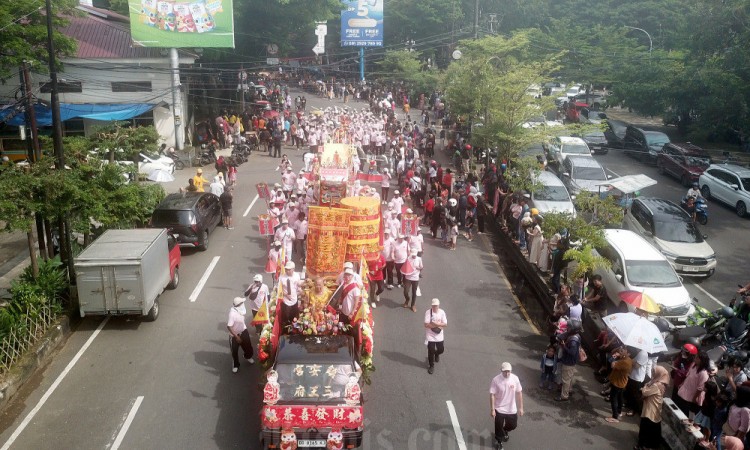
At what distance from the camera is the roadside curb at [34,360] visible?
36.9 feet

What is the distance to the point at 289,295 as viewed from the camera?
11516mm

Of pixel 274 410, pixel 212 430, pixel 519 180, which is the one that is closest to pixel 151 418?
pixel 212 430

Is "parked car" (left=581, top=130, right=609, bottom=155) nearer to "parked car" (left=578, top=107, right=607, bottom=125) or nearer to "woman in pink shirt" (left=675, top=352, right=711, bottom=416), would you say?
"parked car" (left=578, top=107, right=607, bottom=125)

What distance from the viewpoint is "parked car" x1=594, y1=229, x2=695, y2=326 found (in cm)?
1499

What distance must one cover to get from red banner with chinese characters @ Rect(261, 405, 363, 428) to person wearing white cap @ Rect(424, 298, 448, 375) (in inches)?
120

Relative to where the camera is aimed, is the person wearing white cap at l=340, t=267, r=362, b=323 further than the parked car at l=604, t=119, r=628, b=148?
No

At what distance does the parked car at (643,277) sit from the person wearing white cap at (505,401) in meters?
5.95

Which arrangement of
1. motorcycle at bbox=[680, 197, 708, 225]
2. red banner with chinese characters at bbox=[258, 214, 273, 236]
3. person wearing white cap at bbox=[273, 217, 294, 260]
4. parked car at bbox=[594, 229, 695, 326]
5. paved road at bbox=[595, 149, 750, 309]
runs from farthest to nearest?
motorcycle at bbox=[680, 197, 708, 225] → paved road at bbox=[595, 149, 750, 309] → red banner with chinese characters at bbox=[258, 214, 273, 236] → person wearing white cap at bbox=[273, 217, 294, 260] → parked car at bbox=[594, 229, 695, 326]

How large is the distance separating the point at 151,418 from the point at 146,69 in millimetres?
24136

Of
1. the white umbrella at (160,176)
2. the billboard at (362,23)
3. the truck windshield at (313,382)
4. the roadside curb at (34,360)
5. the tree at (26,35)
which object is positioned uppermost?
the billboard at (362,23)

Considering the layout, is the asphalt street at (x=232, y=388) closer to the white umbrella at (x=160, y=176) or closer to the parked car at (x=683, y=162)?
the white umbrella at (x=160, y=176)

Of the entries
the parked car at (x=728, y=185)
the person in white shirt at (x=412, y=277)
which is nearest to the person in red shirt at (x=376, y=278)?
the person in white shirt at (x=412, y=277)

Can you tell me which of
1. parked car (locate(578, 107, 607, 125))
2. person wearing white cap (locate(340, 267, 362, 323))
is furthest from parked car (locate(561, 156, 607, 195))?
person wearing white cap (locate(340, 267, 362, 323))

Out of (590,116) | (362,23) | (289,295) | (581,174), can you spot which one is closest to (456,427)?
(289,295)
